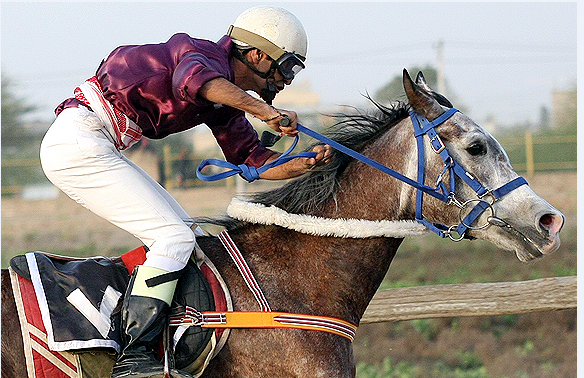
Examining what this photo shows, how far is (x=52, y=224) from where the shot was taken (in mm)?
19172

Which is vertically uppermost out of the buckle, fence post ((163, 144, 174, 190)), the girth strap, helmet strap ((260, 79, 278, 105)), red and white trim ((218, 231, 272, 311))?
helmet strap ((260, 79, 278, 105))

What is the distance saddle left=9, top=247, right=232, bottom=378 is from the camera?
2846 millimetres

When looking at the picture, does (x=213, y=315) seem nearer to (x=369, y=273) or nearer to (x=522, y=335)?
(x=369, y=273)

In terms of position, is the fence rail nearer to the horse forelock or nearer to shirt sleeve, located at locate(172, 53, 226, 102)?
the horse forelock

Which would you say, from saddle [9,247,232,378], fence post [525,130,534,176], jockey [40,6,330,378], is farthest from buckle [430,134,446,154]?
fence post [525,130,534,176]

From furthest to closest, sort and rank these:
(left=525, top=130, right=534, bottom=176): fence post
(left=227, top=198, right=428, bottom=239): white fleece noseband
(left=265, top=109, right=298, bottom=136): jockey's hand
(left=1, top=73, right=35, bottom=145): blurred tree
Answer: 1. (left=1, top=73, right=35, bottom=145): blurred tree
2. (left=525, top=130, right=534, bottom=176): fence post
3. (left=227, top=198, right=428, bottom=239): white fleece noseband
4. (left=265, top=109, right=298, bottom=136): jockey's hand

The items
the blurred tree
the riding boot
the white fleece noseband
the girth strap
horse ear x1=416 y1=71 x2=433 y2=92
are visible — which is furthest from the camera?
the blurred tree

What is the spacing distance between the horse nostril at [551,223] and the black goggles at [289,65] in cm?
136

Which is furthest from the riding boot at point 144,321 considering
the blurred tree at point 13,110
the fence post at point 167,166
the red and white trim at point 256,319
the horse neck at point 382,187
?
the blurred tree at point 13,110

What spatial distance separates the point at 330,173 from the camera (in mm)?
3289

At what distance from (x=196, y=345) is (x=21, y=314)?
0.74 meters

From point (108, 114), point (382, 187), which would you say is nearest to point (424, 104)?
point (382, 187)

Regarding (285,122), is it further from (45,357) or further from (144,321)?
(45,357)

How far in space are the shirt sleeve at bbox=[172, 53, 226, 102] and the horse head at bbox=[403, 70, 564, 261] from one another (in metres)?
0.87
